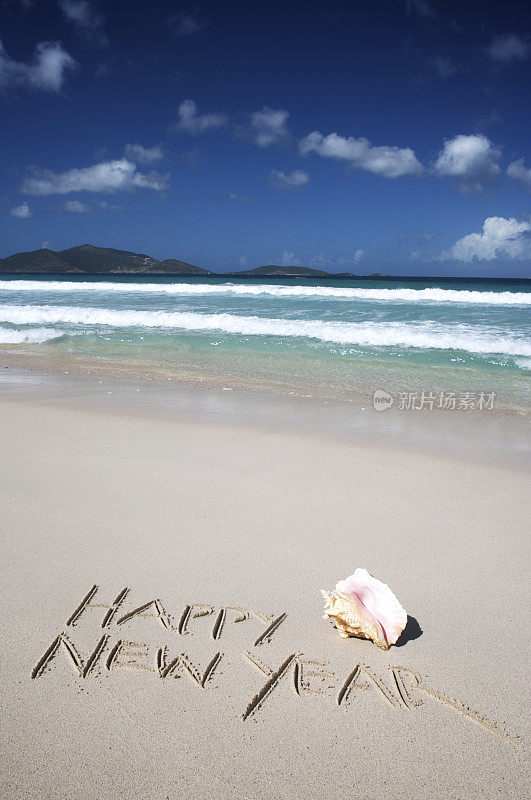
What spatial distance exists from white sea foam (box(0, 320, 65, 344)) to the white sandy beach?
26.6 ft

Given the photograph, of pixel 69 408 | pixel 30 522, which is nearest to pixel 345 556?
pixel 30 522

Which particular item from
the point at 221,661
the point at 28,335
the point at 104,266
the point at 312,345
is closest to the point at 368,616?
the point at 221,661

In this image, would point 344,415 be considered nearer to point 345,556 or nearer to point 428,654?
point 345,556

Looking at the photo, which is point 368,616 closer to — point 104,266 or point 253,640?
point 253,640

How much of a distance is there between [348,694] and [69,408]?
14.9ft

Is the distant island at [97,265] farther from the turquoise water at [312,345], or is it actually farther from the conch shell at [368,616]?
the conch shell at [368,616]

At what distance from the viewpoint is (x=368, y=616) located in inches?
73.8

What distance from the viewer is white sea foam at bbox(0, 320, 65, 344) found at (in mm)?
10570

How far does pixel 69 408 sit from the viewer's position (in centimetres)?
532

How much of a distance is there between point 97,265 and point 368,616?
76.9 m

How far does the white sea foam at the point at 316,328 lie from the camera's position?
9.67m

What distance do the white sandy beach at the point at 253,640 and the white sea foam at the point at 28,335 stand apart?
26.6ft

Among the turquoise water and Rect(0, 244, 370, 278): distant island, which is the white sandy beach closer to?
the turquoise water

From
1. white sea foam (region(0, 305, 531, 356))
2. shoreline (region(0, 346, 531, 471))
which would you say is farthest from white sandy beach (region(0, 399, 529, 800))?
white sea foam (region(0, 305, 531, 356))
